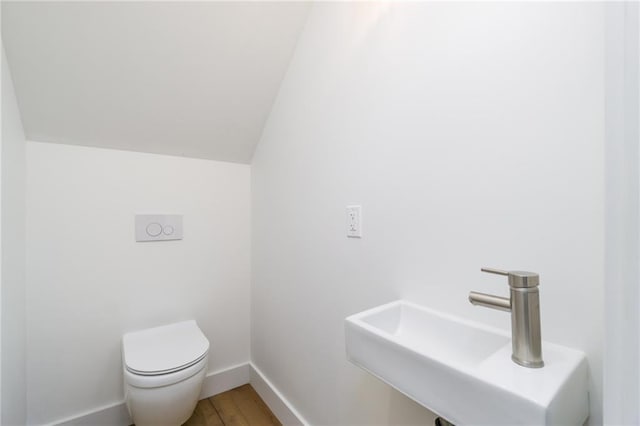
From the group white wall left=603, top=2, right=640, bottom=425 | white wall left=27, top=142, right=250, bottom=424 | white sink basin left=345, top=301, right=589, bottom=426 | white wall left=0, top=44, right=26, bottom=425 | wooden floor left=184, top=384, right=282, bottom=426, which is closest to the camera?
white wall left=603, top=2, right=640, bottom=425

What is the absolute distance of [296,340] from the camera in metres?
1.47

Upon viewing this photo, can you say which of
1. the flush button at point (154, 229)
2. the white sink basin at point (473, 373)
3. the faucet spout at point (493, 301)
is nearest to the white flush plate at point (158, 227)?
the flush button at point (154, 229)

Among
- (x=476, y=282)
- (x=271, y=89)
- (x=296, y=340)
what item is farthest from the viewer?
(x=271, y=89)

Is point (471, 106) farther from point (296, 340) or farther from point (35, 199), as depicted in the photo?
point (35, 199)

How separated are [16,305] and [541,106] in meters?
2.00

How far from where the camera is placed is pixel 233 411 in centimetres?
164

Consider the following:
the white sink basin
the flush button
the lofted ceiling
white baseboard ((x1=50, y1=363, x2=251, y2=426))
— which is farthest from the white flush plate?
the white sink basin

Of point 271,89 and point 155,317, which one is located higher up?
point 271,89

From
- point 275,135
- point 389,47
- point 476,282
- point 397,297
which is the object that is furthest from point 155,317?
point 389,47

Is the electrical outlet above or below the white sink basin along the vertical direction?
above

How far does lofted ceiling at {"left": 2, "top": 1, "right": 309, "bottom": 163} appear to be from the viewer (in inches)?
45.1

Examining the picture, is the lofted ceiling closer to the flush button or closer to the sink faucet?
the flush button

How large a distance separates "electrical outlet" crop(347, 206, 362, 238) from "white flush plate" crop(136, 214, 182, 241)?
1148mm

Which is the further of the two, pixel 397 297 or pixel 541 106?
pixel 397 297
